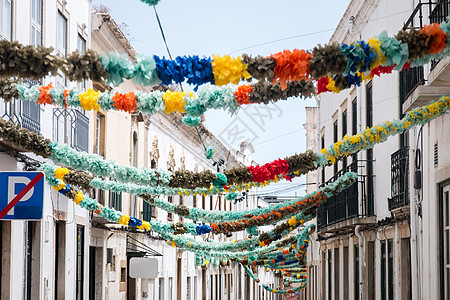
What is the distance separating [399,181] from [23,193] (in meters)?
7.46

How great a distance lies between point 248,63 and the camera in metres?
6.24

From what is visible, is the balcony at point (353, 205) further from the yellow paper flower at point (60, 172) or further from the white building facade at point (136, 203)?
the yellow paper flower at point (60, 172)

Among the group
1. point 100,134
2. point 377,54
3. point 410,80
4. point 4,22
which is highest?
point 4,22

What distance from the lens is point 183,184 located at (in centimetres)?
1119

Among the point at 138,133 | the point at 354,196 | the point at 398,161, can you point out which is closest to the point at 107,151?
the point at 138,133

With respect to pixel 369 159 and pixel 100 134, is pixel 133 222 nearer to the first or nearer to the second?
pixel 100 134

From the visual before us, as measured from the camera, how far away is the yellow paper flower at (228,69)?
20.6 ft

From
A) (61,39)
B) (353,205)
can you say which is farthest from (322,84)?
(353,205)

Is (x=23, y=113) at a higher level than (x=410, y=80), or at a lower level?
lower

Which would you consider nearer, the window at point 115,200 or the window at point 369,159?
the window at point 369,159

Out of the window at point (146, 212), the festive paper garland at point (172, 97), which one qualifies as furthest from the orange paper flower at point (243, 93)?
the window at point (146, 212)

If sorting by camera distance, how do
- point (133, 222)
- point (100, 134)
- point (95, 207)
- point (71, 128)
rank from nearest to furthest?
1. point (95, 207)
2. point (71, 128)
3. point (133, 222)
4. point (100, 134)

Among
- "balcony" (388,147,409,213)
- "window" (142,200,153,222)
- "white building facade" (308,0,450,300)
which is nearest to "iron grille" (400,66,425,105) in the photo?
"white building facade" (308,0,450,300)

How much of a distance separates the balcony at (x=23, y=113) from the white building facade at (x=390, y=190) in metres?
5.23
